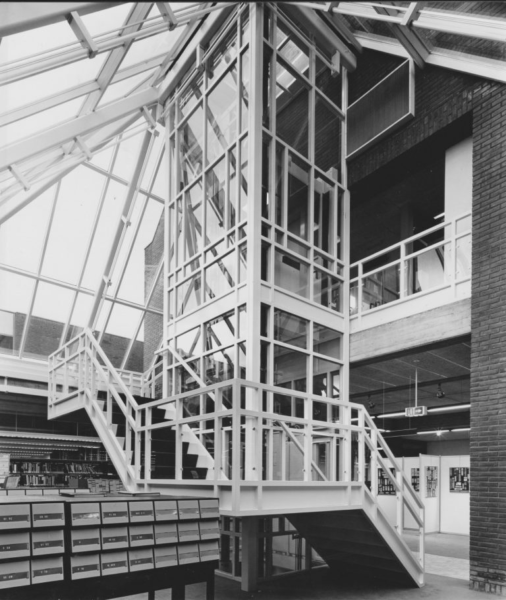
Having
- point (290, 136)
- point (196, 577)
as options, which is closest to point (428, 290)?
point (290, 136)

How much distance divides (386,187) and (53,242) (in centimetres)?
835

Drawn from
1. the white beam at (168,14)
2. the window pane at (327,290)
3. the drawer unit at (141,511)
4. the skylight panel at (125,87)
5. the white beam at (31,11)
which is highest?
the skylight panel at (125,87)

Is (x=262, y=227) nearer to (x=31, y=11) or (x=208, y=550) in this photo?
(x=208, y=550)

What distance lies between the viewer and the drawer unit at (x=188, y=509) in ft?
18.4

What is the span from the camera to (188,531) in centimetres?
565

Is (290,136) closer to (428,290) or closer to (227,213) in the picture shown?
(227,213)

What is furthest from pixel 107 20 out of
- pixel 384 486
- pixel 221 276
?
pixel 384 486

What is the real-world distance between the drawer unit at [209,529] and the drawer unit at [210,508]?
0.24 feet

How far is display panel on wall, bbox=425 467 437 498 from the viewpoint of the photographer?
55.7 feet

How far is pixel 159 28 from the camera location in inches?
372

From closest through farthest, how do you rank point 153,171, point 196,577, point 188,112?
point 196,577
point 188,112
point 153,171

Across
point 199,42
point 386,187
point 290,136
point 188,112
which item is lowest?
point 386,187

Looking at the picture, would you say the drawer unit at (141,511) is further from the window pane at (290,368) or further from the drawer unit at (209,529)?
the window pane at (290,368)

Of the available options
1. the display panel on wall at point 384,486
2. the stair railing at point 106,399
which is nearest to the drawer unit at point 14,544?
the stair railing at point 106,399
